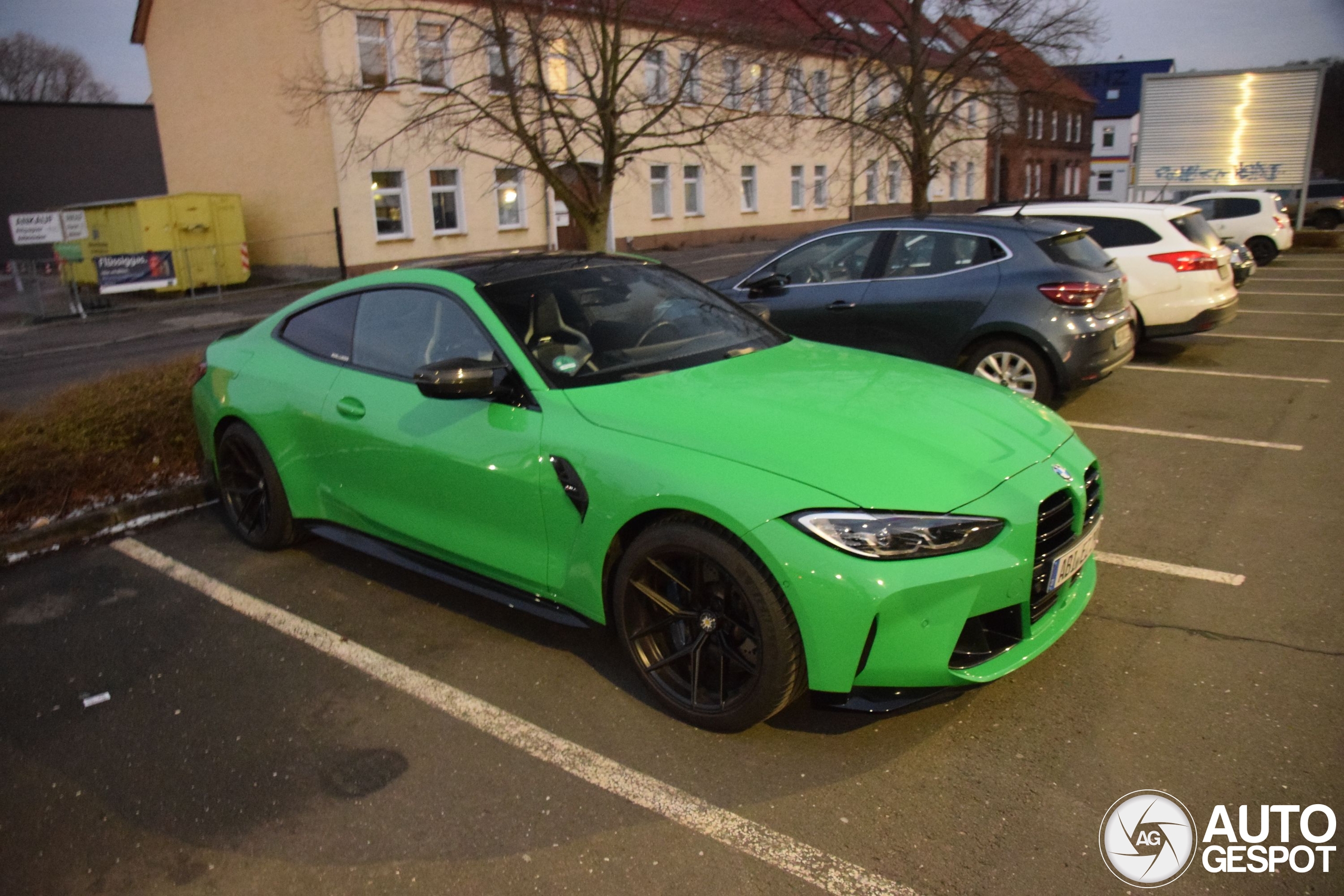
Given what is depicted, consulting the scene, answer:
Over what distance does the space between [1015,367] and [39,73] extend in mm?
61651

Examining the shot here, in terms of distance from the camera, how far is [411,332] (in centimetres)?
442

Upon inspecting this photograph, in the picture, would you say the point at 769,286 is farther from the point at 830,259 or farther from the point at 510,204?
the point at 510,204

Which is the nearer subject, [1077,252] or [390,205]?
[1077,252]

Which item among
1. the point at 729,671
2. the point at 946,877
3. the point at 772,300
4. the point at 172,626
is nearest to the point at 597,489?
the point at 729,671

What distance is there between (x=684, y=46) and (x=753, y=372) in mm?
9382

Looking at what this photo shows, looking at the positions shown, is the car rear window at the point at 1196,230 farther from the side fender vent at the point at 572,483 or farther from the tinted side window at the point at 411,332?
the side fender vent at the point at 572,483

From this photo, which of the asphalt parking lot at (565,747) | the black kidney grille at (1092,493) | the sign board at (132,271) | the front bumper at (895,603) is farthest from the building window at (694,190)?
the front bumper at (895,603)

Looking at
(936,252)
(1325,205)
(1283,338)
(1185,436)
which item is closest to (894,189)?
(1325,205)

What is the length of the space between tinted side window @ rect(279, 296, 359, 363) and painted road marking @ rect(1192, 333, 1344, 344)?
31.1 feet

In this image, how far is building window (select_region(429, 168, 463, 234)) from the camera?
25.0 m

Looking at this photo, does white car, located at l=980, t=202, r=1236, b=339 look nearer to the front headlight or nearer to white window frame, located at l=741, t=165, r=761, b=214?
the front headlight

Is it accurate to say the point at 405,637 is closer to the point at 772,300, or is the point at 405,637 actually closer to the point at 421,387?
the point at 421,387

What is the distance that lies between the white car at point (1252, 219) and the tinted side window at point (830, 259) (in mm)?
16974

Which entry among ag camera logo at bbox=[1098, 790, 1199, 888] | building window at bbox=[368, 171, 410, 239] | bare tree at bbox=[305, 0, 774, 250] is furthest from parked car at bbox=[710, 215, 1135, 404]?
building window at bbox=[368, 171, 410, 239]
